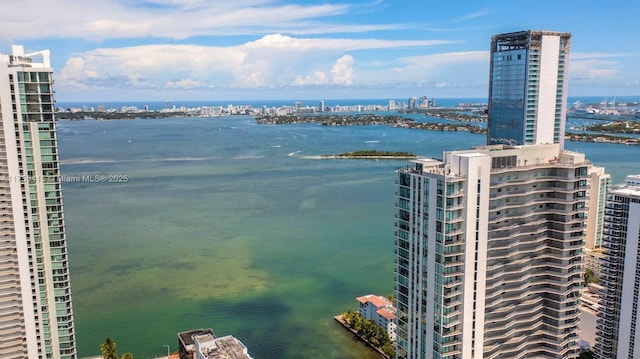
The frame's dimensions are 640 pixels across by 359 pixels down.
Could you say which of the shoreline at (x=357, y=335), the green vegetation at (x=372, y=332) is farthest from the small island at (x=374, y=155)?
the green vegetation at (x=372, y=332)

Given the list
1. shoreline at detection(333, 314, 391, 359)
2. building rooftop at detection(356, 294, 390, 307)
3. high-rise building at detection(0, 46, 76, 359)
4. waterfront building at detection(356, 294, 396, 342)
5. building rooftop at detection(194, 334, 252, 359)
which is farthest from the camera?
building rooftop at detection(356, 294, 390, 307)

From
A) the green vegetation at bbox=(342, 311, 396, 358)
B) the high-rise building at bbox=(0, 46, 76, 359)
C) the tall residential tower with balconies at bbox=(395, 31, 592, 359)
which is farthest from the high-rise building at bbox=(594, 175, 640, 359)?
the high-rise building at bbox=(0, 46, 76, 359)

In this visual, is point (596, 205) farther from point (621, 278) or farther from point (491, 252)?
point (491, 252)

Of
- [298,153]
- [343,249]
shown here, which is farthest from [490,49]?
[298,153]

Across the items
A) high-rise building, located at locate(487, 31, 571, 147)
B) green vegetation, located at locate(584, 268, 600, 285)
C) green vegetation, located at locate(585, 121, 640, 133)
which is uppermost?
high-rise building, located at locate(487, 31, 571, 147)

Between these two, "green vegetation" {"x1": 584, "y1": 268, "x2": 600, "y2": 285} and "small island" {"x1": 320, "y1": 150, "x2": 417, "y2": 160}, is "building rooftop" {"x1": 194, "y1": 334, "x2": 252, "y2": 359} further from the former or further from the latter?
Result: "small island" {"x1": 320, "y1": 150, "x2": 417, "y2": 160}

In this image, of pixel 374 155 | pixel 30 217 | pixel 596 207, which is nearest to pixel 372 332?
pixel 30 217
